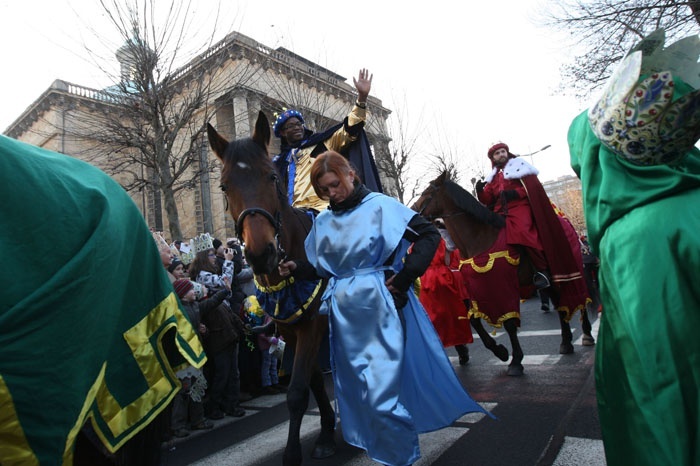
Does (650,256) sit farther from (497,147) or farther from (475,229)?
(497,147)

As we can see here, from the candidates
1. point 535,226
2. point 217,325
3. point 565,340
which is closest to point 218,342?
point 217,325

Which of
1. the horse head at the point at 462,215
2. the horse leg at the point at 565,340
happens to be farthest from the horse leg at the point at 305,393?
the horse leg at the point at 565,340

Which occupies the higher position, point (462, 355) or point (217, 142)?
point (217, 142)

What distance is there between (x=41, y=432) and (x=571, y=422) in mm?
3653

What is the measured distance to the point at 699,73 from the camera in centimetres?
171

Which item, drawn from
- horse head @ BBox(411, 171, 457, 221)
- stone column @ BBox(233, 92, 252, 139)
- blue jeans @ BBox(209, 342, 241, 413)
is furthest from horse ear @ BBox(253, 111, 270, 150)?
stone column @ BBox(233, 92, 252, 139)

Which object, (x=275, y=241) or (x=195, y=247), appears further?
(x=195, y=247)

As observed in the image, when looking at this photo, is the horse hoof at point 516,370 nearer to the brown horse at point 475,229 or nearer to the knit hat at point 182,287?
the brown horse at point 475,229

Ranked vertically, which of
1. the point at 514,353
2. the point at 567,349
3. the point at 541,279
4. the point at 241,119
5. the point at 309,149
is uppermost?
the point at 241,119

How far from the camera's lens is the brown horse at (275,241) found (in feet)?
9.32

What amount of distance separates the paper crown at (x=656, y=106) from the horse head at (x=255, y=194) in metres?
1.93

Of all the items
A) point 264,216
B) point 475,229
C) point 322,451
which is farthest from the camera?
point 475,229

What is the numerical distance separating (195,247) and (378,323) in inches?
219

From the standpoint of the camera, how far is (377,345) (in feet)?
8.84
